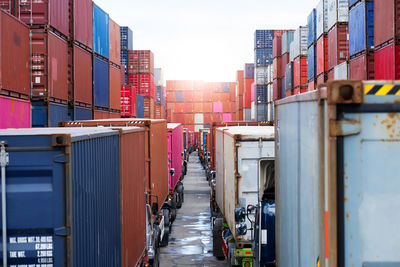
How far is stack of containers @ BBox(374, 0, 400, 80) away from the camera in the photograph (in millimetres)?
16562

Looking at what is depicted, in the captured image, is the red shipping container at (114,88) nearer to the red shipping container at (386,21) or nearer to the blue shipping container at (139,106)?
the blue shipping container at (139,106)

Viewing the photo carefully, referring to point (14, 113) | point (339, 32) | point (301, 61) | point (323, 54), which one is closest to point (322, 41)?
point (323, 54)

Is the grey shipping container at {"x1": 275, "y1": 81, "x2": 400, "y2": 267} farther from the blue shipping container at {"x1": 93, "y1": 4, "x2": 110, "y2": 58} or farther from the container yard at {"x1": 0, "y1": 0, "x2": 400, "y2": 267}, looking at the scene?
the blue shipping container at {"x1": 93, "y1": 4, "x2": 110, "y2": 58}

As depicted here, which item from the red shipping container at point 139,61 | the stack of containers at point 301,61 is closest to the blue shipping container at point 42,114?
the stack of containers at point 301,61

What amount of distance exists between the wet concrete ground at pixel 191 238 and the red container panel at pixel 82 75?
6.56 metres

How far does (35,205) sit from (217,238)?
405 inches

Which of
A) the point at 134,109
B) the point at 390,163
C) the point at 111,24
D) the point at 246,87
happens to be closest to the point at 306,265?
the point at 390,163

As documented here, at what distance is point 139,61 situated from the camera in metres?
46.2

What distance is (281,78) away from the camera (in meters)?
42.4

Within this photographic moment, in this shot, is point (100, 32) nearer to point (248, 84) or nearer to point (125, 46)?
point (125, 46)

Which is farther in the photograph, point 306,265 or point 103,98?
point 103,98

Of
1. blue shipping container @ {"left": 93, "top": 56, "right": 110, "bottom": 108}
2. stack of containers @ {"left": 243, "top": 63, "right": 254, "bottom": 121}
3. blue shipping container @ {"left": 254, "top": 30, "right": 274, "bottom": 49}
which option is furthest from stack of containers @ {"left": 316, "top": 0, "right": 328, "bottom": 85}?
stack of containers @ {"left": 243, "top": 63, "right": 254, "bottom": 121}

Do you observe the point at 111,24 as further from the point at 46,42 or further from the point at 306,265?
the point at 306,265

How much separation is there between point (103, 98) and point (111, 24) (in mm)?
4599
